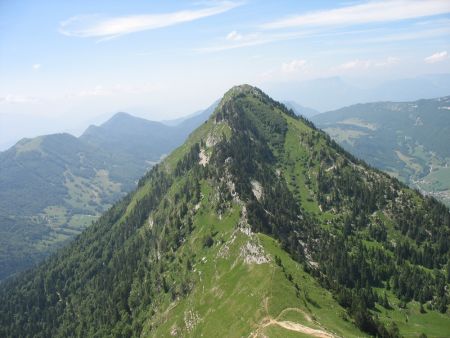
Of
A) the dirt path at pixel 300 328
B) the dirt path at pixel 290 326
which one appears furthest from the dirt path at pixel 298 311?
the dirt path at pixel 300 328

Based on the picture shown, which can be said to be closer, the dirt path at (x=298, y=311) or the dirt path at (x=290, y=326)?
the dirt path at (x=290, y=326)

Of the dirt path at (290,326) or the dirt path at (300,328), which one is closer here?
the dirt path at (300,328)

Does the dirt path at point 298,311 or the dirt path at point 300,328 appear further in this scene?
the dirt path at point 298,311

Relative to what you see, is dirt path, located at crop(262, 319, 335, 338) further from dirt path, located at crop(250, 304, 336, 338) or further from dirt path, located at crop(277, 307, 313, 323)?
dirt path, located at crop(277, 307, 313, 323)

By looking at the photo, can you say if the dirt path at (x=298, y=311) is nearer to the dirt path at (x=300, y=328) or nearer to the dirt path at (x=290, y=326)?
the dirt path at (x=290, y=326)

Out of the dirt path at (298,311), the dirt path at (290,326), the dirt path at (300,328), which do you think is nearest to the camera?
the dirt path at (300,328)

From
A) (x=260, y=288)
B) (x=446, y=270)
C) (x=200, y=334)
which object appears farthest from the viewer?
(x=446, y=270)

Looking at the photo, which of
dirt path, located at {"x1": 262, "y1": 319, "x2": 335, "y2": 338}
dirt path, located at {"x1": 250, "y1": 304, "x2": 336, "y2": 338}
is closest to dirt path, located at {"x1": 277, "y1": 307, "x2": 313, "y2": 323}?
dirt path, located at {"x1": 250, "y1": 304, "x2": 336, "y2": 338}

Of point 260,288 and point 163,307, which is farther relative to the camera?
point 163,307

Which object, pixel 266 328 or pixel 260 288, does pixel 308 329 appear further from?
pixel 260 288

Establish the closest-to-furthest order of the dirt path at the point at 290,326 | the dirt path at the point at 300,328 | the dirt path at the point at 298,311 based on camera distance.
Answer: the dirt path at the point at 300,328 → the dirt path at the point at 290,326 → the dirt path at the point at 298,311

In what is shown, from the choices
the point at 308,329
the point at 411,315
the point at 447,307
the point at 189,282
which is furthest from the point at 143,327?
the point at 447,307
